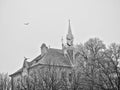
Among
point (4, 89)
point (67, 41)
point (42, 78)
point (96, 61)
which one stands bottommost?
point (4, 89)

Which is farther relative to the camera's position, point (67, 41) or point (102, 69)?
point (67, 41)

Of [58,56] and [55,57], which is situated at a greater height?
[58,56]

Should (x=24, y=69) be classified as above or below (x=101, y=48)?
below

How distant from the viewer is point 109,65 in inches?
1404

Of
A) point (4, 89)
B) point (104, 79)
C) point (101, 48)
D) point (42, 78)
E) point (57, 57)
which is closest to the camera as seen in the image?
point (42, 78)

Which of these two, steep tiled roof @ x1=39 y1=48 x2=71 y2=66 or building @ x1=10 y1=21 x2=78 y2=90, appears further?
steep tiled roof @ x1=39 y1=48 x2=71 y2=66

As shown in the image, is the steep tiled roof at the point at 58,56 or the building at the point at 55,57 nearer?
the building at the point at 55,57

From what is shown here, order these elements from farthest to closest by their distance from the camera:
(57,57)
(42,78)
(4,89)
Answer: (4,89) < (57,57) < (42,78)

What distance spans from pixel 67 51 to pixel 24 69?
12.9 meters

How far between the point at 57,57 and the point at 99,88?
21.6m

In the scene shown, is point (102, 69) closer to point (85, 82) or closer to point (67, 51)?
point (85, 82)

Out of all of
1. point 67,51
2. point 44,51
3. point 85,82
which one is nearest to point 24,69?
point 44,51

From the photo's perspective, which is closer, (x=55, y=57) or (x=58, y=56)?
(x=55, y=57)

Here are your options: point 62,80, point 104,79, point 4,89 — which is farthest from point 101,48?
point 4,89
